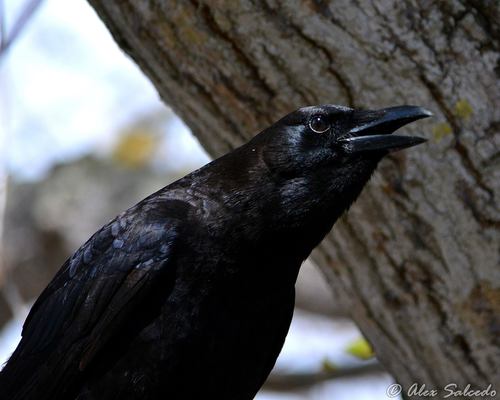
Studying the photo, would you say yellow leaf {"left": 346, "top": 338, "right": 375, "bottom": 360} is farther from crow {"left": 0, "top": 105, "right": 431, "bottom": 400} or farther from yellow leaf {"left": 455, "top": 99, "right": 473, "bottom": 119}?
yellow leaf {"left": 455, "top": 99, "right": 473, "bottom": 119}

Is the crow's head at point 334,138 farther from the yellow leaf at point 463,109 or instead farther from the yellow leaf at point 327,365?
the yellow leaf at point 327,365

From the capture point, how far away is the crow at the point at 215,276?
353cm

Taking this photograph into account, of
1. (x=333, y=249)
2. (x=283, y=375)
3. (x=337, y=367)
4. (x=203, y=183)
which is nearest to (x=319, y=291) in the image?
(x=283, y=375)

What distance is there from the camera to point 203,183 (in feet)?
12.6

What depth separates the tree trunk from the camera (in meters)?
3.81

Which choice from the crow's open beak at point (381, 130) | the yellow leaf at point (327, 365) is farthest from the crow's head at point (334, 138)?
the yellow leaf at point (327, 365)

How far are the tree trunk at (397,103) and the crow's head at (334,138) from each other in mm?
330

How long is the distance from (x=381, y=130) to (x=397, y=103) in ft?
1.10

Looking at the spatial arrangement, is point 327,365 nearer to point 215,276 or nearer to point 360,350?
point 360,350

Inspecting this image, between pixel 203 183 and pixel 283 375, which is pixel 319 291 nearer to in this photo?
pixel 283 375

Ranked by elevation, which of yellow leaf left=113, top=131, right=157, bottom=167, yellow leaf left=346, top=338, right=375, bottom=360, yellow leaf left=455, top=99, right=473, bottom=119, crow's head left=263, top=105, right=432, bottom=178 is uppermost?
yellow leaf left=113, top=131, right=157, bottom=167

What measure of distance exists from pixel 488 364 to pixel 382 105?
1.11 metres

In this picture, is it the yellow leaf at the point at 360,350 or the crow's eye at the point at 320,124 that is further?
the yellow leaf at the point at 360,350

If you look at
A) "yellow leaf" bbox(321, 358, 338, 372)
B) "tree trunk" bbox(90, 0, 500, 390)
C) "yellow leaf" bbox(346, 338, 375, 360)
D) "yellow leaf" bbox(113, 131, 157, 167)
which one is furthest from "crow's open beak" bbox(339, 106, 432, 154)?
"yellow leaf" bbox(113, 131, 157, 167)
